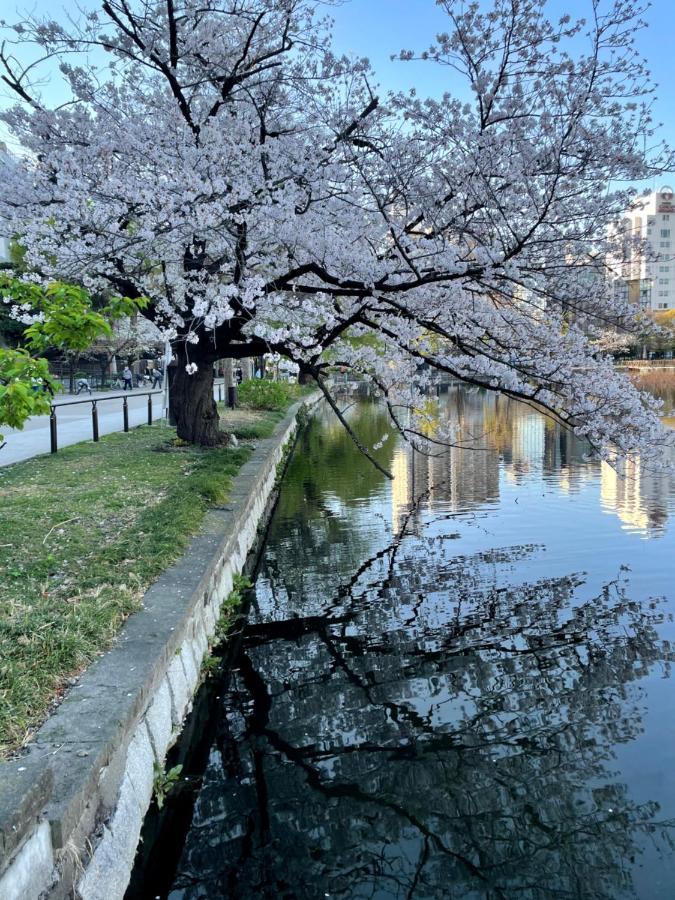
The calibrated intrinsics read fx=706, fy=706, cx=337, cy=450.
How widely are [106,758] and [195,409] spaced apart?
1094 centimetres

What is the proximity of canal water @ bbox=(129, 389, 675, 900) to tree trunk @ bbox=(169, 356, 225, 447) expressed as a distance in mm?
4155

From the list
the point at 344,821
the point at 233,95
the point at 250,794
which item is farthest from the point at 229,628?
the point at 233,95

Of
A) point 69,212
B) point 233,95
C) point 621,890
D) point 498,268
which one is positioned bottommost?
point 621,890

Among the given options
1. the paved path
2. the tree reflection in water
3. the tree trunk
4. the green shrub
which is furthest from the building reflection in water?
the paved path

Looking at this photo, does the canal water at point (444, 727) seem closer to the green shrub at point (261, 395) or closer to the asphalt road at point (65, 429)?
the asphalt road at point (65, 429)

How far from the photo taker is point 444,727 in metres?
5.16

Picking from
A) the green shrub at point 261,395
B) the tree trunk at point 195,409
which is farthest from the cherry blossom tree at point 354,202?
the green shrub at point 261,395

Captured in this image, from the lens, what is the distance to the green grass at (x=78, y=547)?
383 centimetres

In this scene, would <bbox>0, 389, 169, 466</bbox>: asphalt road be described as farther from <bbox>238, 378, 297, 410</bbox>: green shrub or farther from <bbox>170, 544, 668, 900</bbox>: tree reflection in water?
<bbox>170, 544, 668, 900</bbox>: tree reflection in water

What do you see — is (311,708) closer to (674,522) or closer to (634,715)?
(634,715)

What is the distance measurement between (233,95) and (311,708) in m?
9.26

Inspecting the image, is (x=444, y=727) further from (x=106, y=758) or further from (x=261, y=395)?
(x=261, y=395)

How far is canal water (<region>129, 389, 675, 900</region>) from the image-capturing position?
3859 mm

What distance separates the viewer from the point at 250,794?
4492 mm
